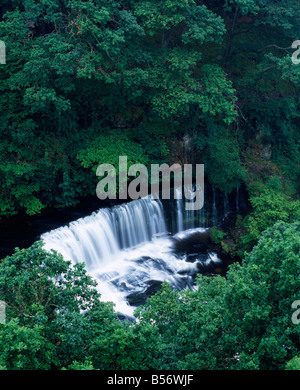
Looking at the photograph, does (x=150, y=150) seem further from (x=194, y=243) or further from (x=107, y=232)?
(x=194, y=243)

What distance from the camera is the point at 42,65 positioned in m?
15.8

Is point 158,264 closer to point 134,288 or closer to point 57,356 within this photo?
point 134,288

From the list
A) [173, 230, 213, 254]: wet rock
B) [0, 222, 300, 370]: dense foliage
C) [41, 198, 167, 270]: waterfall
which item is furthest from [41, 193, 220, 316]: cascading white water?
[0, 222, 300, 370]: dense foliage

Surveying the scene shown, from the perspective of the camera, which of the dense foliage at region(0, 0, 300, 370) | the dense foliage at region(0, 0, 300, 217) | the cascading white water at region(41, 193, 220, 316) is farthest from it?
the dense foliage at region(0, 0, 300, 217)

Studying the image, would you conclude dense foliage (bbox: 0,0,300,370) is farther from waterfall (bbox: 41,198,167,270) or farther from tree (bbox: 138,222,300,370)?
waterfall (bbox: 41,198,167,270)

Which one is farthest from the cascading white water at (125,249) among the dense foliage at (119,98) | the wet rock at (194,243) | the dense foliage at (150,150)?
the dense foliage at (119,98)

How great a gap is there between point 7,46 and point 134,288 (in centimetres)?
1091

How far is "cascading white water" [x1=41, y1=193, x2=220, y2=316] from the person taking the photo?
16.1 meters

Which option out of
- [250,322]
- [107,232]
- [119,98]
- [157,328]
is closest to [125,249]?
[107,232]

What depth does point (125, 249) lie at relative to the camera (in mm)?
18438

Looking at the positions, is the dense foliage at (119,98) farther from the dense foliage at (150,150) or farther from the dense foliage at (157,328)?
the dense foliage at (157,328)

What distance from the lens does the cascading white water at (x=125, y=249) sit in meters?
16.1

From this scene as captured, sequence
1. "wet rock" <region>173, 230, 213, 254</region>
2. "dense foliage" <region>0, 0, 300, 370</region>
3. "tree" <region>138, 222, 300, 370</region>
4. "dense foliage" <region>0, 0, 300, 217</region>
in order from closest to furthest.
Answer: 1. "tree" <region>138, 222, 300, 370</region>
2. "dense foliage" <region>0, 0, 300, 370</region>
3. "dense foliage" <region>0, 0, 300, 217</region>
4. "wet rock" <region>173, 230, 213, 254</region>
